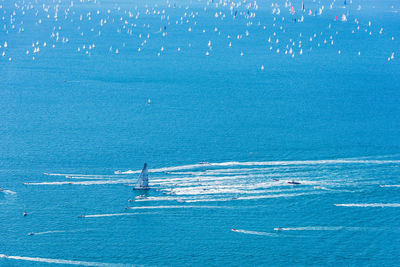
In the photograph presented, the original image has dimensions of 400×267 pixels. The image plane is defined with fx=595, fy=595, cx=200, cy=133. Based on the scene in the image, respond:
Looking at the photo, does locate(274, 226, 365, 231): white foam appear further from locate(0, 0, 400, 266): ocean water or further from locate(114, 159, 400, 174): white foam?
locate(114, 159, 400, 174): white foam

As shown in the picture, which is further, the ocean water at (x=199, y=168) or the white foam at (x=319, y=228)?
the white foam at (x=319, y=228)

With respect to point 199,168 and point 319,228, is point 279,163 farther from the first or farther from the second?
point 319,228

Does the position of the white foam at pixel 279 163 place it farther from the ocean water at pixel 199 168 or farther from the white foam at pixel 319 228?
the white foam at pixel 319 228

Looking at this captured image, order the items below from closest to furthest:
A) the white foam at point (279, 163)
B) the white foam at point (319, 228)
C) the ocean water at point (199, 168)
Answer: the ocean water at point (199, 168), the white foam at point (319, 228), the white foam at point (279, 163)

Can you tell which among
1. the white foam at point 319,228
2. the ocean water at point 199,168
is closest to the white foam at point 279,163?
the ocean water at point 199,168

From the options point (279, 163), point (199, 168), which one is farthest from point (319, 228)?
point (199, 168)

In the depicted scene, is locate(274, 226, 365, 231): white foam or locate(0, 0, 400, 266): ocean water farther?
locate(274, 226, 365, 231): white foam

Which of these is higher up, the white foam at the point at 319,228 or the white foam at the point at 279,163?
the white foam at the point at 279,163

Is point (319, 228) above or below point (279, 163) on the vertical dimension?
below

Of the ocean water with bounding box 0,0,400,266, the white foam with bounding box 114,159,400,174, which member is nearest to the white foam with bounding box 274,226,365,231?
the ocean water with bounding box 0,0,400,266
